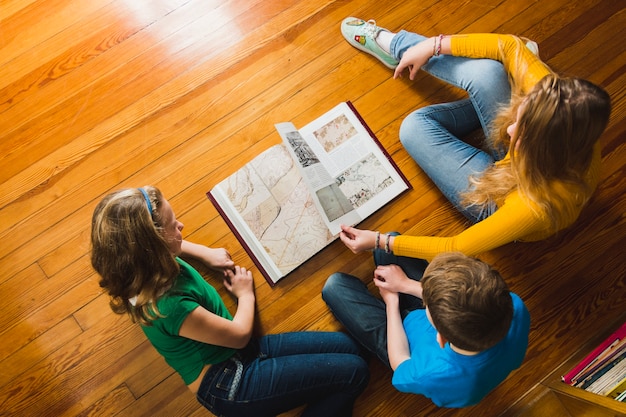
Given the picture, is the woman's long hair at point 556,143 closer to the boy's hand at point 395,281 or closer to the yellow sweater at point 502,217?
the yellow sweater at point 502,217

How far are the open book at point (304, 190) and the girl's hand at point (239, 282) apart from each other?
0.16 ft

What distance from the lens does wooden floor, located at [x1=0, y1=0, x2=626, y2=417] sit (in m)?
Result: 1.38

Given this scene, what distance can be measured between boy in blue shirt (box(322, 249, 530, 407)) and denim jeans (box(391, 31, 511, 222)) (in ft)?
0.88

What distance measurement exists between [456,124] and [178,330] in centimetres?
94

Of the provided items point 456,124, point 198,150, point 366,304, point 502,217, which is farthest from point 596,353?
point 198,150

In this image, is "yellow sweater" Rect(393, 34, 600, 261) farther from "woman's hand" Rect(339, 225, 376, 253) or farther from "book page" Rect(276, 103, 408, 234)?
"book page" Rect(276, 103, 408, 234)

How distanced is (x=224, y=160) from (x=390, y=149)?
0.49 metres

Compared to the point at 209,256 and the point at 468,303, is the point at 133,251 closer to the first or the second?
the point at 209,256

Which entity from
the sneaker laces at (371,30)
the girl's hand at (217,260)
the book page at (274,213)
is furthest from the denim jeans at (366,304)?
the sneaker laces at (371,30)

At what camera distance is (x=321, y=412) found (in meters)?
1.24

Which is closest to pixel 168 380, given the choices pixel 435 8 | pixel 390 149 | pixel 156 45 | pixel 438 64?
pixel 390 149

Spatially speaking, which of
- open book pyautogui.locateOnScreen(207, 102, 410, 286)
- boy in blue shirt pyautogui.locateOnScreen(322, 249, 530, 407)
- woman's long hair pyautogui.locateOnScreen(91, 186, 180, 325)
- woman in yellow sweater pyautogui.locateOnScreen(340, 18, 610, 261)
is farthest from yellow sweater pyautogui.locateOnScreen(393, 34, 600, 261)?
woman's long hair pyautogui.locateOnScreen(91, 186, 180, 325)

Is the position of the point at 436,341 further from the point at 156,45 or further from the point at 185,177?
the point at 156,45

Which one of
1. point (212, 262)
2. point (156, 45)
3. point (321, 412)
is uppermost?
point (156, 45)
